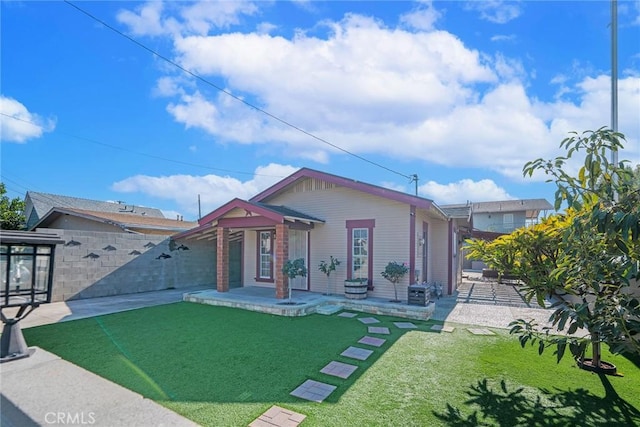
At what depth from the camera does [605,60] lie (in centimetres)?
771

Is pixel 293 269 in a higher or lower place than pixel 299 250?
lower

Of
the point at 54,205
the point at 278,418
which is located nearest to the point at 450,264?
the point at 278,418

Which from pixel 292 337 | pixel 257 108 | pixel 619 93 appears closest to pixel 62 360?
pixel 292 337

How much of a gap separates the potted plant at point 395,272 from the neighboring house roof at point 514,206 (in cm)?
2579

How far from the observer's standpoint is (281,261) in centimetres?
963

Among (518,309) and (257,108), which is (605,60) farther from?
(257,108)

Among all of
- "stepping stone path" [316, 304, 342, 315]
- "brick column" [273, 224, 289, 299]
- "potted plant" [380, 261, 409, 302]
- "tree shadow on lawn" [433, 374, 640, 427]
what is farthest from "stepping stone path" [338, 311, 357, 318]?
"tree shadow on lawn" [433, 374, 640, 427]

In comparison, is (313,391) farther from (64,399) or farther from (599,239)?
(599,239)

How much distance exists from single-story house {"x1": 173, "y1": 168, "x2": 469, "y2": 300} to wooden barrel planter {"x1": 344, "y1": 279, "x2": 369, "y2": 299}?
43 cm

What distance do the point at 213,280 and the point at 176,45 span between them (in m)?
10.2

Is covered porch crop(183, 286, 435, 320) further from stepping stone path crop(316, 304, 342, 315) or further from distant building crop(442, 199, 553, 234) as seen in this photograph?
distant building crop(442, 199, 553, 234)

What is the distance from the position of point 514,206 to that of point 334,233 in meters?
29.2

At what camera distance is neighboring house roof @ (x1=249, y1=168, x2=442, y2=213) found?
9.38 metres

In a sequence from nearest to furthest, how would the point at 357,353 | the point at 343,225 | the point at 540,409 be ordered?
the point at 540,409 < the point at 357,353 < the point at 343,225
